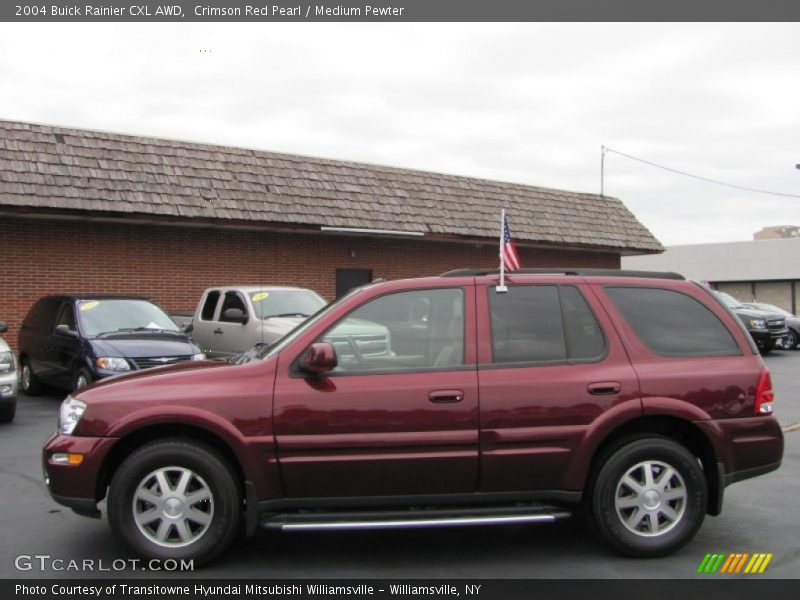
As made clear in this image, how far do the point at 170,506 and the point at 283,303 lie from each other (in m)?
8.35

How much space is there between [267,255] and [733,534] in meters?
13.8

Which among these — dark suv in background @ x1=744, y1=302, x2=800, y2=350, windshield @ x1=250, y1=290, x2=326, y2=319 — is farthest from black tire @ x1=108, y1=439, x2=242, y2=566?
dark suv in background @ x1=744, y1=302, x2=800, y2=350

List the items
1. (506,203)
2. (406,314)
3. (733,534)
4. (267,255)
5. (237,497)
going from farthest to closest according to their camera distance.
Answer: (506,203)
(267,255)
(733,534)
(406,314)
(237,497)

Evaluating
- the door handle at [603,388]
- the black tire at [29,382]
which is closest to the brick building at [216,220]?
the black tire at [29,382]

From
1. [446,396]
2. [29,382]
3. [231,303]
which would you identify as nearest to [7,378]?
[29,382]

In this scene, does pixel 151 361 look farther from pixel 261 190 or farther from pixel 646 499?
pixel 261 190

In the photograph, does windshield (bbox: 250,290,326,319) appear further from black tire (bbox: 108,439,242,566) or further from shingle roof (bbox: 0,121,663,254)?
black tire (bbox: 108,439,242,566)

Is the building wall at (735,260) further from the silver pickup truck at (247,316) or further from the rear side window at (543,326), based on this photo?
the rear side window at (543,326)

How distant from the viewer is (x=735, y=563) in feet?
16.2

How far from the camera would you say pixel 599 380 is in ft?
16.5

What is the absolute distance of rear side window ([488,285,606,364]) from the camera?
202 inches

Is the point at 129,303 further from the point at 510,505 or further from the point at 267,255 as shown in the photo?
the point at 510,505

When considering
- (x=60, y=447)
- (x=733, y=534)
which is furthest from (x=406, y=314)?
(x=733, y=534)
